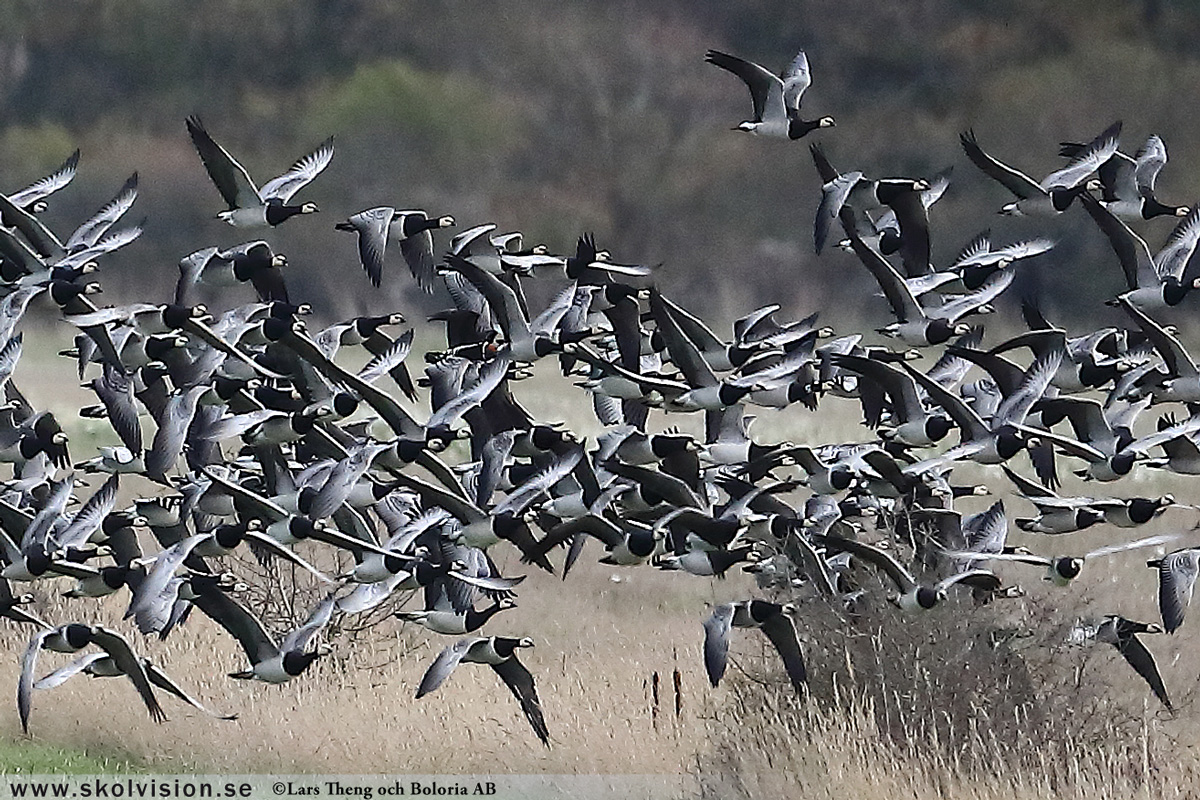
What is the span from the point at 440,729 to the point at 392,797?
957 mm

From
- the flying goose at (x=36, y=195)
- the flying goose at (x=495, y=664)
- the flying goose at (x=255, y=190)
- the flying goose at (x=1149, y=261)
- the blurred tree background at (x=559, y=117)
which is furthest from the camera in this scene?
the blurred tree background at (x=559, y=117)

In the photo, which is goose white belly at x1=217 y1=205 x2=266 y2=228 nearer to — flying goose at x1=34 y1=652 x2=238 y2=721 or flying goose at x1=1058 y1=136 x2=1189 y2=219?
flying goose at x1=34 y1=652 x2=238 y2=721

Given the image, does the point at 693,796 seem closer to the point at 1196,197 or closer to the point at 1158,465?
the point at 1158,465

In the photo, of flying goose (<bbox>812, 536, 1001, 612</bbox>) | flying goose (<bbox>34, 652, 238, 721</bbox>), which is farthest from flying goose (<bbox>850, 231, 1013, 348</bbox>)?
flying goose (<bbox>34, 652, 238, 721</bbox>)

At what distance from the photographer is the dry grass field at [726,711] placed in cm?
909

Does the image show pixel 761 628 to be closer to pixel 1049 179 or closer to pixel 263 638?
pixel 263 638

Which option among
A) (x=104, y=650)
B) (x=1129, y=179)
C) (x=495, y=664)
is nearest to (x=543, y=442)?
(x=495, y=664)

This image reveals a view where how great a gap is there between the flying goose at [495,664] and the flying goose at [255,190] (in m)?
2.63

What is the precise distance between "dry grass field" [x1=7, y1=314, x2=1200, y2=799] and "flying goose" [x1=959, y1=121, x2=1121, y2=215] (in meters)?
2.15

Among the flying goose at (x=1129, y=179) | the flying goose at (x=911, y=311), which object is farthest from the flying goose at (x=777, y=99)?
the flying goose at (x=1129, y=179)

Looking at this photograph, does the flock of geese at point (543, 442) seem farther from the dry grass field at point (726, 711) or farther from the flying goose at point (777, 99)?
the flying goose at point (777, 99)

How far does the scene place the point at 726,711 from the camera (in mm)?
10047

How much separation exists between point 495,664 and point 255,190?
3.14m

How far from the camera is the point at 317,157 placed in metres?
11.2
